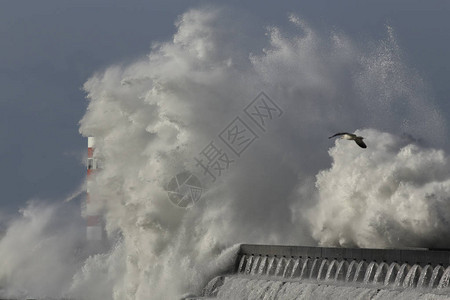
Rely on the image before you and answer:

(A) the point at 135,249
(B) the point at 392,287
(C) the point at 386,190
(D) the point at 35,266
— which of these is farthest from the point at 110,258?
(B) the point at 392,287

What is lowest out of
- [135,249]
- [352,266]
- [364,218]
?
[352,266]

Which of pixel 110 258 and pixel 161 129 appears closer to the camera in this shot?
pixel 161 129

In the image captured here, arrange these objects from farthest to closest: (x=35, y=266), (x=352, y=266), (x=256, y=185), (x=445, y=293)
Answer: (x=35, y=266) → (x=256, y=185) → (x=352, y=266) → (x=445, y=293)

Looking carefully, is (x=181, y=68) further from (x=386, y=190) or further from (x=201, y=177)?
(x=386, y=190)

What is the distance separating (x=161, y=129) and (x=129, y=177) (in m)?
2.52

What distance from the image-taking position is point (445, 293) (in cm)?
2739

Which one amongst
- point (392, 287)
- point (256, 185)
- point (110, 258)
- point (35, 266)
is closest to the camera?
point (392, 287)

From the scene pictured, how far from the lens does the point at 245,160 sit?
144 feet

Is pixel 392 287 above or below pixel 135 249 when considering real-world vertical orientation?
below

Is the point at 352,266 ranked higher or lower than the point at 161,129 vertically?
lower

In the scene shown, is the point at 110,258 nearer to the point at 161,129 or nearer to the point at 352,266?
the point at 161,129

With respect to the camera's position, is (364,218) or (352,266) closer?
(352,266)

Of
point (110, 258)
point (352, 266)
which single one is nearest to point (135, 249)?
point (110, 258)

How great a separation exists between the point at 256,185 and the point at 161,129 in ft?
14.2
